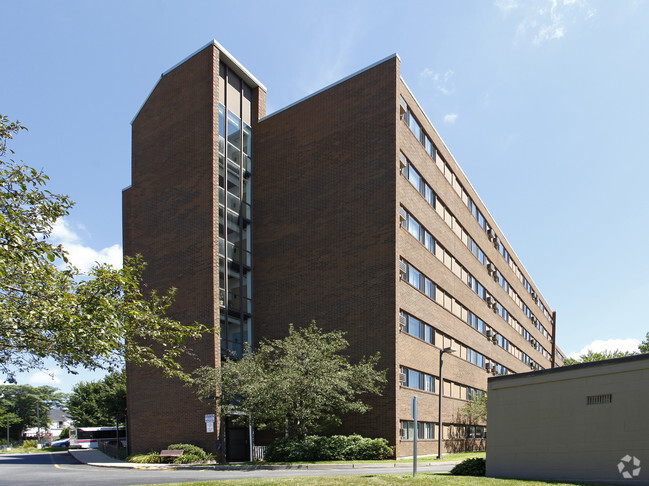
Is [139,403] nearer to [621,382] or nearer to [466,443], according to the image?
[466,443]

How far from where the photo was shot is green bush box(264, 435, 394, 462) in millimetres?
26359

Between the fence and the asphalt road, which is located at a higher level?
the asphalt road

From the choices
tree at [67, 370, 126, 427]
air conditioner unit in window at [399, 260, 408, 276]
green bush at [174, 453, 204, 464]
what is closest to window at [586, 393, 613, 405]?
air conditioner unit in window at [399, 260, 408, 276]

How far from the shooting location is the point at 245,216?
38250mm

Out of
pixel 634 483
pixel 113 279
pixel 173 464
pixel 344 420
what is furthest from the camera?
pixel 344 420

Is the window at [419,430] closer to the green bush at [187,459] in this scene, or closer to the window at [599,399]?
the green bush at [187,459]

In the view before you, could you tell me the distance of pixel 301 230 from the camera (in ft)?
118

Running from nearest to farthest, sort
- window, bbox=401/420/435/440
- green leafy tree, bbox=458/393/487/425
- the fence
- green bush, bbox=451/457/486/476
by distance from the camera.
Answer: green bush, bbox=451/457/486/476, window, bbox=401/420/435/440, the fence, green leafy tree, bbox=458/393/487/425

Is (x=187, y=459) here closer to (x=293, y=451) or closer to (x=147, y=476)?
(x=293, y=451)

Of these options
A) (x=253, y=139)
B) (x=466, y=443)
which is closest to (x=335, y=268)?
(x=253, y=139)

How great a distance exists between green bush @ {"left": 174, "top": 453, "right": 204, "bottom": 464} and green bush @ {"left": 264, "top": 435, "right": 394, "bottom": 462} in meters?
4.47

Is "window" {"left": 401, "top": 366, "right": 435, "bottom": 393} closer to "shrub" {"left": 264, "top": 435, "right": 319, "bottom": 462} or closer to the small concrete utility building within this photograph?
"shrub" {"left": 264, "top": 435, "right": 319, "bottom": 462}

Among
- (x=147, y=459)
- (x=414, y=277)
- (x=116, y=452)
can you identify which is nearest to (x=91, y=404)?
(x=116, y=452)

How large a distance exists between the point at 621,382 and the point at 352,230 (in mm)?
20592
